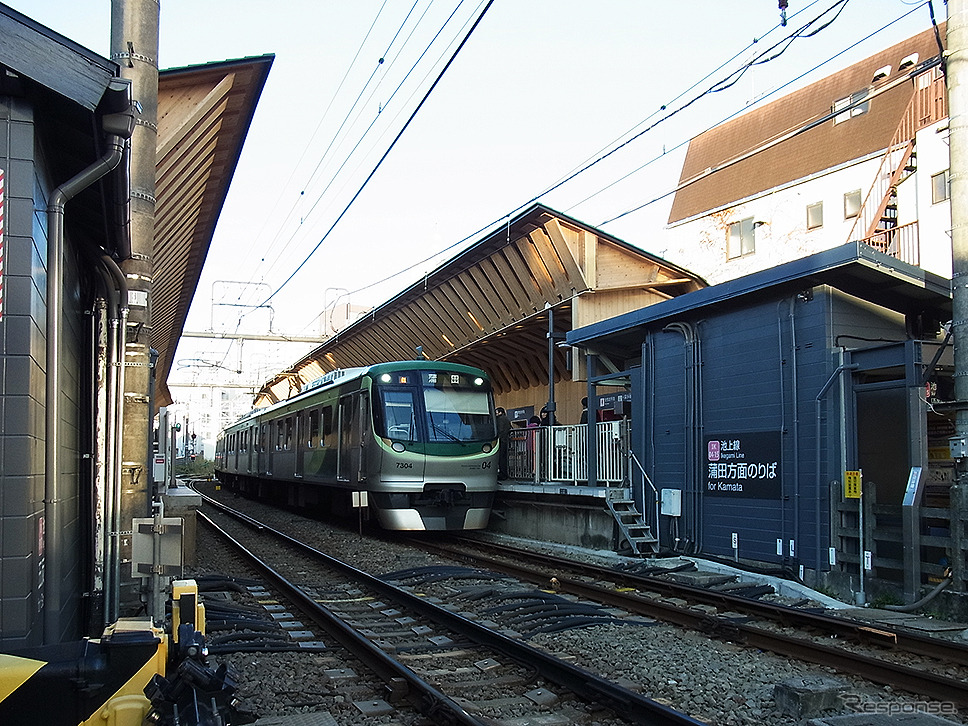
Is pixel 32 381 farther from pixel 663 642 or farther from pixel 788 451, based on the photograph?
pixel 788 451

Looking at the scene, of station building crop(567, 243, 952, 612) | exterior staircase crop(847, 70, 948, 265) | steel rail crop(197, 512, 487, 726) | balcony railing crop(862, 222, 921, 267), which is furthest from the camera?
exterior staircase crop(847, 70, 948, 265)

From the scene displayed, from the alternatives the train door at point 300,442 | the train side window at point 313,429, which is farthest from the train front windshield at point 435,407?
the train door at point 300,442

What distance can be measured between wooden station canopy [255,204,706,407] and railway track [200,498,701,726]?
28.6 feet

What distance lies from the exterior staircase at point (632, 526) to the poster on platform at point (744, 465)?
1441mm

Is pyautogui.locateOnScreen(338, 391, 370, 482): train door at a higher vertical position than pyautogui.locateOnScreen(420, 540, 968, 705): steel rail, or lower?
higher

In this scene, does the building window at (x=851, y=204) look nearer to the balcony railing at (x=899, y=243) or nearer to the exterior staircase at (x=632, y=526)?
the balcony railing at (x=899, y=243)

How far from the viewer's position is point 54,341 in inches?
205

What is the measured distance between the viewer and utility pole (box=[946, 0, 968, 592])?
8.95m

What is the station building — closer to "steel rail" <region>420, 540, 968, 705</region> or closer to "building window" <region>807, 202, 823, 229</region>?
"steel rail" <region>420, 540, 968, 705</region>

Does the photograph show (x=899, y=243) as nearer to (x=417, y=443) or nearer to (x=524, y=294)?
(x=524, y=294)

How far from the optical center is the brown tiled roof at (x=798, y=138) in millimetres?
26406

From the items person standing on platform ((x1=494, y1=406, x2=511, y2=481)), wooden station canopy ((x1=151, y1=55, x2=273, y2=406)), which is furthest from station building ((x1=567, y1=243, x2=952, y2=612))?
wooden station canopy ((x1=151, y1=55, x2=273, y2=406))

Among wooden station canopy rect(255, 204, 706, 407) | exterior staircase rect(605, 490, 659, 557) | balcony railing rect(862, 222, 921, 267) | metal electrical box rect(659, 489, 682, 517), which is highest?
balcony railing rect(862, 222, 921, 267)

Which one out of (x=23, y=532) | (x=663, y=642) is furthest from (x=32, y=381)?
(x=663, y=642)
